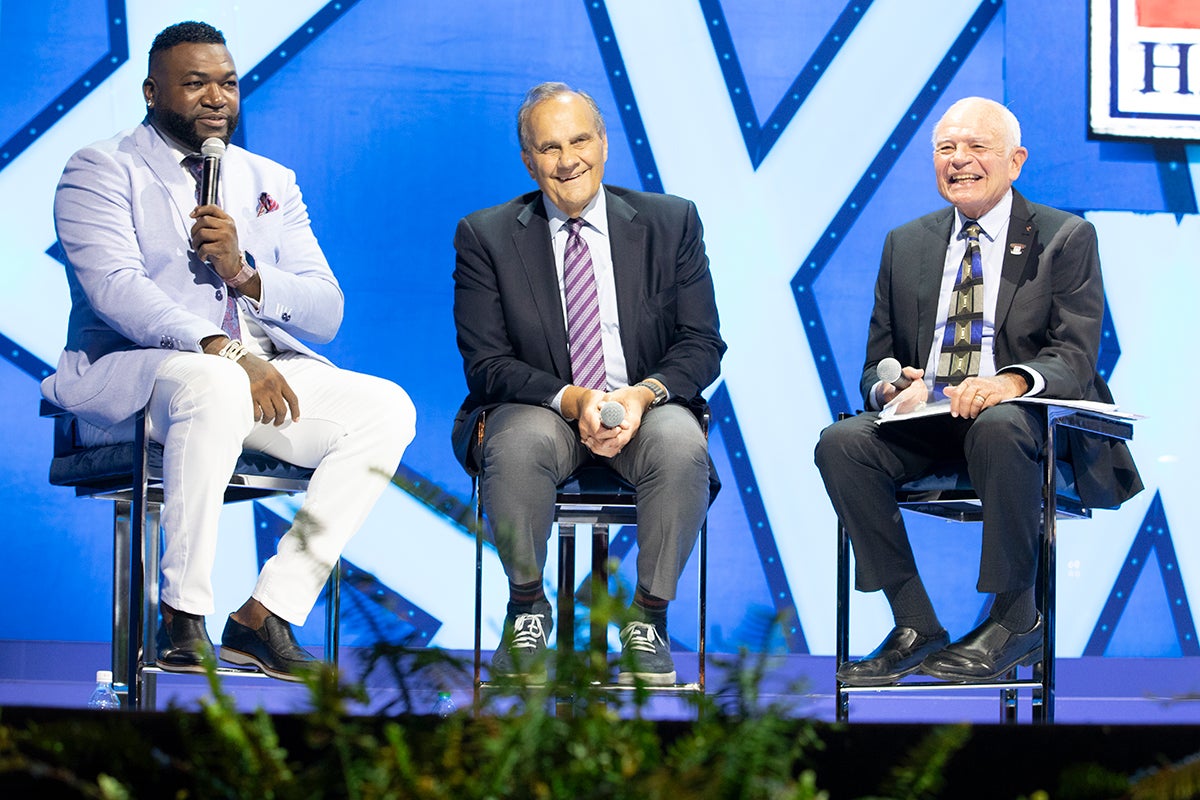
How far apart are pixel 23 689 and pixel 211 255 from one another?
58.5 inches

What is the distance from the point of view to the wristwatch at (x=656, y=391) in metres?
2.85

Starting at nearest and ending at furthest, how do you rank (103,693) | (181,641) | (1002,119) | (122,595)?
1. (181,641)
2. (122,595)
3. (1002,119)
4. (103,693)

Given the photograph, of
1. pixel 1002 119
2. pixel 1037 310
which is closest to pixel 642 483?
pixel 1037 310

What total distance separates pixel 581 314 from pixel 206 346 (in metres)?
0.78

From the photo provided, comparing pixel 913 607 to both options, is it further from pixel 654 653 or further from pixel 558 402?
pixel 558 402

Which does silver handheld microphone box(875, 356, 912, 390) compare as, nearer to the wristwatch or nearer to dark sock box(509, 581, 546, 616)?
the wristwatch

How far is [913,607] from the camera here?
9.06ft

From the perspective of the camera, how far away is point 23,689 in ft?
12.0

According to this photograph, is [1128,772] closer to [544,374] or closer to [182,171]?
[544,374]

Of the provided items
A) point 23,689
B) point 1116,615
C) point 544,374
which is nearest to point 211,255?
point 544,374

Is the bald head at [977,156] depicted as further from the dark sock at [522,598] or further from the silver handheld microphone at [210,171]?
the silver handheld microphone at [210,171]

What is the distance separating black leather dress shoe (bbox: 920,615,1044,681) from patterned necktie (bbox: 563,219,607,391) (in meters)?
0.90

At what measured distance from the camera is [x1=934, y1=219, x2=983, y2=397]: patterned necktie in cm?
298

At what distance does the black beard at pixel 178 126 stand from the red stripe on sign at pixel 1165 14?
2.61 m
